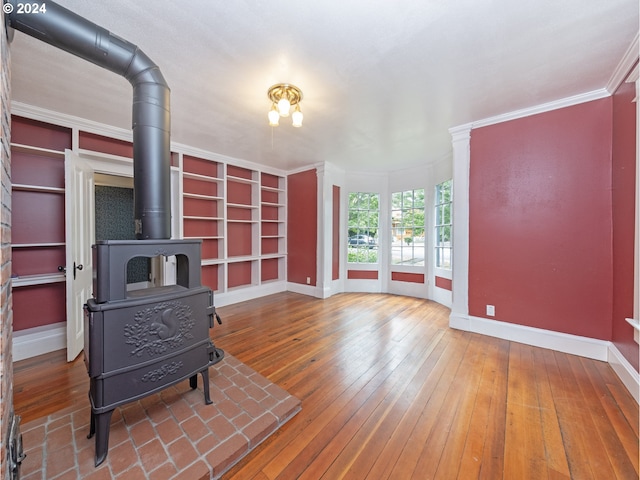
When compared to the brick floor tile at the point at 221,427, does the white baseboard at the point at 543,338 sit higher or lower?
higher

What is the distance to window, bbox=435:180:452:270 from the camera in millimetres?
4117

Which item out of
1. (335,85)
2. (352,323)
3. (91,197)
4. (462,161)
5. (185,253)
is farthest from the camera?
(352,323)

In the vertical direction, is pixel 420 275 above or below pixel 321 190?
below

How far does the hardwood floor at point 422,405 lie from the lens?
133 cm

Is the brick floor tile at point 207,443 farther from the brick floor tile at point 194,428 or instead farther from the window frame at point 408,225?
the window frame at point 408,225

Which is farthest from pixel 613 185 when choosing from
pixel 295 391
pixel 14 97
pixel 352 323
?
pixel 14 97

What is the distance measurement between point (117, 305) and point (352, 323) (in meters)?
2.65

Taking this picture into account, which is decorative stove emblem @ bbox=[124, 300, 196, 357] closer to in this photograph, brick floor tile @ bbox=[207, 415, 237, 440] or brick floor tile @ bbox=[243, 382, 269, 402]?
brick floor tile @ bbox=[207, 415, 237, 440]

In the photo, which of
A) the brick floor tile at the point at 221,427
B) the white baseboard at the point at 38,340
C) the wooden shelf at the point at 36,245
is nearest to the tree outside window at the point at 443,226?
the brick floor tile at the point at 221,427

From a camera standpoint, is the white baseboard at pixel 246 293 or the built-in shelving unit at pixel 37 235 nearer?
the built-in shelving unit at pixel 37 235

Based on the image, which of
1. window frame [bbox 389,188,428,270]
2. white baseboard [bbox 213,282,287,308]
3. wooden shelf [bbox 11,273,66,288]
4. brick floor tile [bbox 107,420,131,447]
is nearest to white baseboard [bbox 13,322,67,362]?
wooden shelf [bbox 11,273,66,288]

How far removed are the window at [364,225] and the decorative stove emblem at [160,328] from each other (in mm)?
3992

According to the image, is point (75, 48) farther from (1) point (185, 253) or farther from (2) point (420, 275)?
(2) point (420, 275)

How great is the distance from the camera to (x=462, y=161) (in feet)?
10.0
